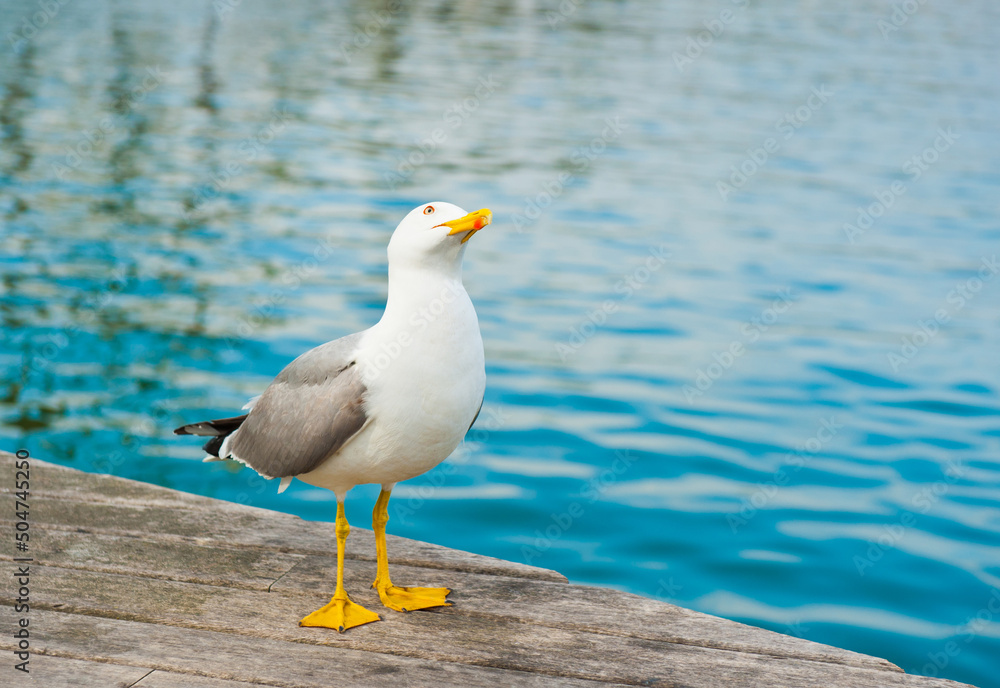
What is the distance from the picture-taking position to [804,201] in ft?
49.2

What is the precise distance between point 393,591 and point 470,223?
1.43m

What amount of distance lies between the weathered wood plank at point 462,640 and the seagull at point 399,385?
0.39ft

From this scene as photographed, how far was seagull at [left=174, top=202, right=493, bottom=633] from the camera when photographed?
11.4ft

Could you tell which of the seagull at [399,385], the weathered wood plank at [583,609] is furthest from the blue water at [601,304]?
the seagull at [399,385]

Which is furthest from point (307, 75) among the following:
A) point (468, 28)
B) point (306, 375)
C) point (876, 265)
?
point (306, 375)

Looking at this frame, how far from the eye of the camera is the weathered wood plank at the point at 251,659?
10.7 feet

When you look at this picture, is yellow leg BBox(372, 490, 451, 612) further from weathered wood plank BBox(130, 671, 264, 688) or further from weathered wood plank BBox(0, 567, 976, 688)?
weathered wood plank BBox(130, 671, 264, 688)

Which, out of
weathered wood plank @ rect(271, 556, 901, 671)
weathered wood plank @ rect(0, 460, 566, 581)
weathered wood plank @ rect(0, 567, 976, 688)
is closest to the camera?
weathered wood plank @ rect(0, 567, 976, 688)

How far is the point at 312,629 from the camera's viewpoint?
3578 millimetres

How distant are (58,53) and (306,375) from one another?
2543 centimetres

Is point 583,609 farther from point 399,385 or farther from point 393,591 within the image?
point 399,385

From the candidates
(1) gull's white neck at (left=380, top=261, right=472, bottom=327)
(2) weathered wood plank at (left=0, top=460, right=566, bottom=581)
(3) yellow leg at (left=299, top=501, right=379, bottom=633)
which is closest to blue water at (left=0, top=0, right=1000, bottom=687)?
(2) weathered wood plank at (left=0, top=460, right=566, bottom=581)

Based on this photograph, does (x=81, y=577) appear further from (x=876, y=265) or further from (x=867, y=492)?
(x=876, y=265)

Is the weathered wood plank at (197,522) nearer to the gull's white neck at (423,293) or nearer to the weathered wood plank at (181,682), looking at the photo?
the weathered wood plank at (181,682)
